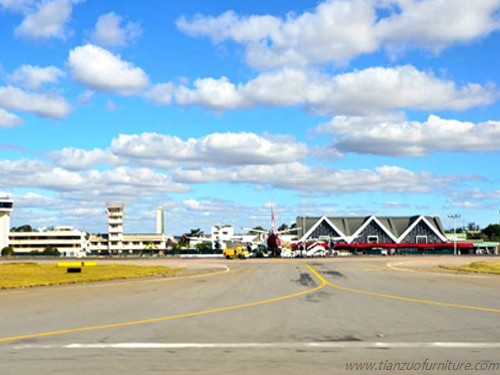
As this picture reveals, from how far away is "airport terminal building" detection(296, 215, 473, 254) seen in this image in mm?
173500

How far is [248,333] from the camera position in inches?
647

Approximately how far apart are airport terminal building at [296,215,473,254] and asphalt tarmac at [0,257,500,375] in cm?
14715

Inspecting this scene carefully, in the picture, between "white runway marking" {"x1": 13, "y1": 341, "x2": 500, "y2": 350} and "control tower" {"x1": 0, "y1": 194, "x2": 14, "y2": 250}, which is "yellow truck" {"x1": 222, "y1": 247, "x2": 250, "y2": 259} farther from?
"white runway marking" {"x1": 13, "y1": 341, "x2": 500, "y2": 350}

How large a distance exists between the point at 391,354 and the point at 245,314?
879 centimetres

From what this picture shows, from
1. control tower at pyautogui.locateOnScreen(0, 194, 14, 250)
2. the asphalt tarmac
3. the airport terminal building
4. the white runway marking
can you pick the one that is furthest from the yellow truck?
the white runway marking

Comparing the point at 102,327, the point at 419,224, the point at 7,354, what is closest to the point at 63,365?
the point at 7,354

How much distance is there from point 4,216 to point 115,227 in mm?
43677

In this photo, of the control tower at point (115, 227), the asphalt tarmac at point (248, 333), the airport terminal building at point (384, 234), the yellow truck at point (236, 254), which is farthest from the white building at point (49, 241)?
the asphalt tarmac at point (248, 333)

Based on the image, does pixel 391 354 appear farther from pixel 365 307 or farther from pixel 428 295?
pixel 428 295

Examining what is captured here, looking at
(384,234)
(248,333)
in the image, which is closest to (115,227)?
(384,234)

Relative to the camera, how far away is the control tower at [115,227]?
197 metres

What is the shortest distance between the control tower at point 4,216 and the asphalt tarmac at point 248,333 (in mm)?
146315

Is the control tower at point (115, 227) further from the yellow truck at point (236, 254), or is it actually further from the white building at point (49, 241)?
the yellow truck at point (236, 254)

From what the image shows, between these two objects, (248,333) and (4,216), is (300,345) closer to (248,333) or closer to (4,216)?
(248,333)
